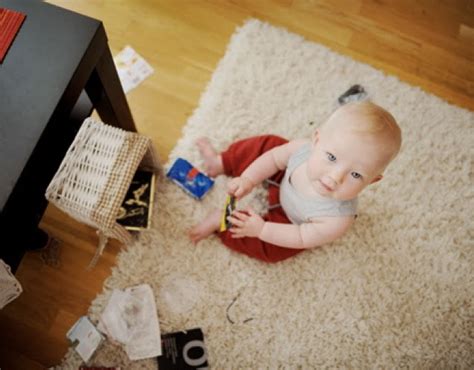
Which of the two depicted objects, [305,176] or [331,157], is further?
[305,176]

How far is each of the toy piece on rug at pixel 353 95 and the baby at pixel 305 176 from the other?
1.20 feet

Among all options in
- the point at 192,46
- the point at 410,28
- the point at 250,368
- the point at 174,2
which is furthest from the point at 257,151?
the point at 410,28

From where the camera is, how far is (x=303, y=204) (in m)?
1.10

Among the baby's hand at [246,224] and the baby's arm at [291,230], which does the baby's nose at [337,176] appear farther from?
the baby's hand at [246,224]

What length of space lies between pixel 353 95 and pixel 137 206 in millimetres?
928

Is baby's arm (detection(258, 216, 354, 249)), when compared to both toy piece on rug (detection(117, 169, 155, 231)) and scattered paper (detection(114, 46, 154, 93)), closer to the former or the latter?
toy piece on rug (detection(117, 169, 155, 231))

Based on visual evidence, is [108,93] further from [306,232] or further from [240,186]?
[306,232]

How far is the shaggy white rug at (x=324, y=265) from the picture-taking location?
3.94 feet

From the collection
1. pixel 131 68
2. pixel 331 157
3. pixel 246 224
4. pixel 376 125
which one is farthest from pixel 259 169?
pixel 131 68

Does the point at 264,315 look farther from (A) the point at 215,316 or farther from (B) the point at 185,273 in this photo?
(B) the point at 185,273

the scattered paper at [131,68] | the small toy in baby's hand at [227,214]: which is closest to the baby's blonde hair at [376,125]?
the small toy in baby's hand at [227,214]

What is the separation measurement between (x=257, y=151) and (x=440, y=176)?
0.71 metres

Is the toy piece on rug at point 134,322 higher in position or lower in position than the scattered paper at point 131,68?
lower

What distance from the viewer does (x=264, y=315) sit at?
48.3 inches
